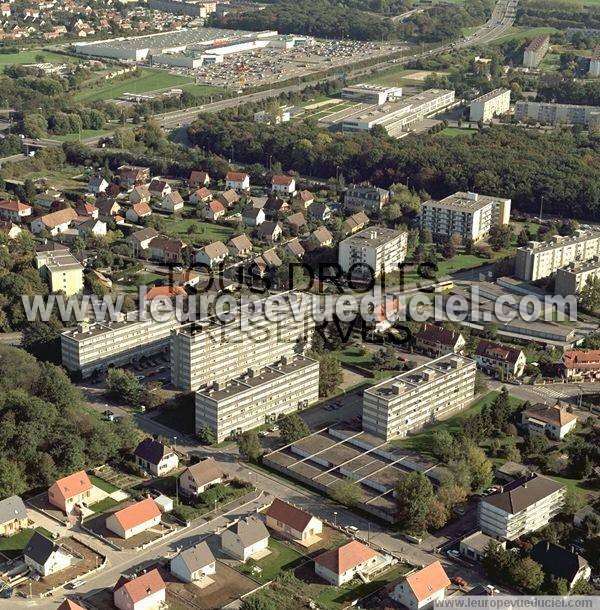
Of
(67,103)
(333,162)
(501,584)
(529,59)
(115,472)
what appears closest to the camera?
(501,584)

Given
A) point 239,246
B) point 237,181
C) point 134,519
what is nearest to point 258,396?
point 134,519

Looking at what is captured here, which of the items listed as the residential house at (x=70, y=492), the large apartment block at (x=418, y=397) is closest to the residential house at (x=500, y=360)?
the large apartment block at (x=418, y=397)

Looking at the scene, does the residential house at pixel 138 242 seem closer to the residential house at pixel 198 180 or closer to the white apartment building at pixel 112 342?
the residential house at pixel 198 180

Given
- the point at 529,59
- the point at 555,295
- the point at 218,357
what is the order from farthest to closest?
the point at 529,59
the point at 555,295
the point at 218,357

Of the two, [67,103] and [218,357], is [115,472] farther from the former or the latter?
[67,103]

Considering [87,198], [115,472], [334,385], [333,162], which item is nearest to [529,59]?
[333,162]

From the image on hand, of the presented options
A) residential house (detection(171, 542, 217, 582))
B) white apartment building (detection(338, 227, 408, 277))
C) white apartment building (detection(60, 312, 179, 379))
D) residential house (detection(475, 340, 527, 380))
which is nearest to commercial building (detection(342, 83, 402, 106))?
white apartment building (detection(338, 227, 408, 277))

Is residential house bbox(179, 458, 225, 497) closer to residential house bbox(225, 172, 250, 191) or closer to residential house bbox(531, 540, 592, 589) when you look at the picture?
residential house bbox(531, 540, 592, 589)

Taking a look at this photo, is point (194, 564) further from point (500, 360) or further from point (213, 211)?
point (213, 211)
